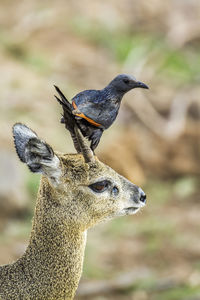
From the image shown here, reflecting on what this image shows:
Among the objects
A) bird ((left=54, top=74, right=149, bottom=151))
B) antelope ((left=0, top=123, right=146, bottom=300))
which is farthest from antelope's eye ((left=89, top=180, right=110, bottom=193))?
bird ((left=54, top=74, right=149, bottom=151))

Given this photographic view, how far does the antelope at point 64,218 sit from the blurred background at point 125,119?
4127 mm

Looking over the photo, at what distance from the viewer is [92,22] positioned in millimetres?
21578

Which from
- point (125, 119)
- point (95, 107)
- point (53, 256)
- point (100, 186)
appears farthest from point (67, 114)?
point (125, 119)

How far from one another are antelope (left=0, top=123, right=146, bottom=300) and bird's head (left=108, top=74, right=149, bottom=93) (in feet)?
2.35

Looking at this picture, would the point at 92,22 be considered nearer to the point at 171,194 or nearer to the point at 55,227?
the point at 171,194

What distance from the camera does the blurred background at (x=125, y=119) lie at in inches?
394

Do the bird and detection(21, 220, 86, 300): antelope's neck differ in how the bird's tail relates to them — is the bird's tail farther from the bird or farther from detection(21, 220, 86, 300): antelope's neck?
detection(21, 220, 86, 300): antelope's neck

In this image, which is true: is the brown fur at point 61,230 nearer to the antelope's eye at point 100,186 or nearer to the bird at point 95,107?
the antelope's eye at point 100,186

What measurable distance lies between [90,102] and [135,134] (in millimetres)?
10939

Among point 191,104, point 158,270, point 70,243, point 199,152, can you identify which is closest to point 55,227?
point 70,243

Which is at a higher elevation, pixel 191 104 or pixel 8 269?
pixel 191 104

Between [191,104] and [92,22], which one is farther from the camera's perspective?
[92,22]

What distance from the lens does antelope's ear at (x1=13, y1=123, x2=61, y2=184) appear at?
4.23m

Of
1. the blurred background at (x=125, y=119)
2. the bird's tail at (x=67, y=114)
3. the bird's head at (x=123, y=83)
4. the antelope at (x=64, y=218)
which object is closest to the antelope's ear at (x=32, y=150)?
the antelope at (x=64, y=218)
